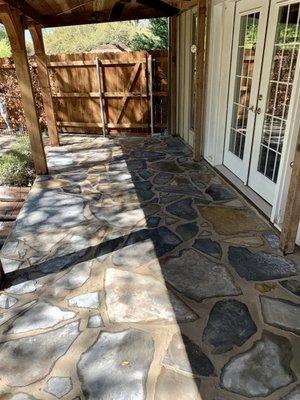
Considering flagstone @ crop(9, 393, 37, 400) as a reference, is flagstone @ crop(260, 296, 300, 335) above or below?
above

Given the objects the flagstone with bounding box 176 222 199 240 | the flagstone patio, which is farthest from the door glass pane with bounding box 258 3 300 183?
the flagstone with bounding box 176 222 199 240

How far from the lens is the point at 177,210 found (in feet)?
12.4

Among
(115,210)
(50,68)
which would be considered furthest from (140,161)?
(50,68)

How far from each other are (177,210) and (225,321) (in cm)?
177

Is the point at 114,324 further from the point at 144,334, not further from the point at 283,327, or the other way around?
the point at 283,327

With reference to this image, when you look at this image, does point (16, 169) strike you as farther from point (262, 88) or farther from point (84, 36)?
point (84, 36)

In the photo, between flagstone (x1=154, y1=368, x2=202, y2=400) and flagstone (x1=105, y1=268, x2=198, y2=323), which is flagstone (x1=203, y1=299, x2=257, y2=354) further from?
flagstone (x1=154, y1=368, x2=202, y2=400)

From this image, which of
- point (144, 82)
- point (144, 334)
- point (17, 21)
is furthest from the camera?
point (144, 82)

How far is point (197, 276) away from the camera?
2629 mm

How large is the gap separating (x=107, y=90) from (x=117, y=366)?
21.0 feet

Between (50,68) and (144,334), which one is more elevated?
(50,68)

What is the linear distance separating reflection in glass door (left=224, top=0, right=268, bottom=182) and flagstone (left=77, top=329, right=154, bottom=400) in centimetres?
288

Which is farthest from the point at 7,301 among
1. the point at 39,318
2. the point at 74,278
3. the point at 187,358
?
the point at 187,358

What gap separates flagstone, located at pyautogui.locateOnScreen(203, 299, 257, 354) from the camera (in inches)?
79.4
